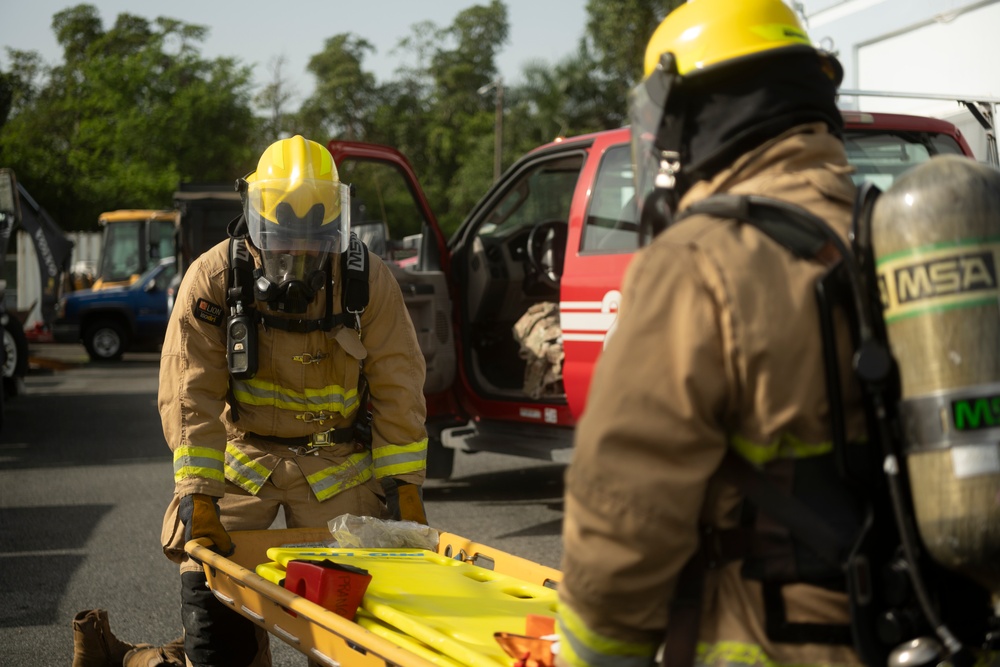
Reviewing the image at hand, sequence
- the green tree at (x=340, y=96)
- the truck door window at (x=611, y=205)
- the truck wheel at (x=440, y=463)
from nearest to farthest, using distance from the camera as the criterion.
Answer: the truck door window at (x=611, y=205), the truck wheel at (x=440, y=463), the green tree at (x=340, y=96)

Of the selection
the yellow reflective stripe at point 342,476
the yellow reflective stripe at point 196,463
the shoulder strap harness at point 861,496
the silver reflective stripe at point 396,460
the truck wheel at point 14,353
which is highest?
the shoulder strap harness at point 861,496

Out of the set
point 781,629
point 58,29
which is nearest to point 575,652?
point 781,629

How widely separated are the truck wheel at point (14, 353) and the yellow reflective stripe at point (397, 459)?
33.6 feet

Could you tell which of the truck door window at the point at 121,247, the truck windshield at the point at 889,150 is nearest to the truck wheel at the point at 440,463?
the truck windshield at the point at 889,150

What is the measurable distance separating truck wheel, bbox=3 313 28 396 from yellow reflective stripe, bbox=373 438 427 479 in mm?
10229

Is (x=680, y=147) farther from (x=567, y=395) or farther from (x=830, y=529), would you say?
(x=567, y=395)

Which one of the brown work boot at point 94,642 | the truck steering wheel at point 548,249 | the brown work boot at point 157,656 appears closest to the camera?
the brown work boot at point 157,656

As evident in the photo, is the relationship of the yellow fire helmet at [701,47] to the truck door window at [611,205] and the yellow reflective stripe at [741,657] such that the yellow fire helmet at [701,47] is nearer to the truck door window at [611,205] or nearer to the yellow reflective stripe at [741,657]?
the yellow reflective stripe at [741,657]

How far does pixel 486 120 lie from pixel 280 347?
205 feet

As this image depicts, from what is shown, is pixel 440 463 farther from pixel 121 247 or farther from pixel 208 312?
pixel 121 247

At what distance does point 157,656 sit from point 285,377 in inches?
44.6

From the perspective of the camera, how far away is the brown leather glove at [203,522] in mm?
3268

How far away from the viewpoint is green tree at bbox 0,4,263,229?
43562 mm

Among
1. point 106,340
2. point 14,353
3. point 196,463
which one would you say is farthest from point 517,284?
point 106,340
